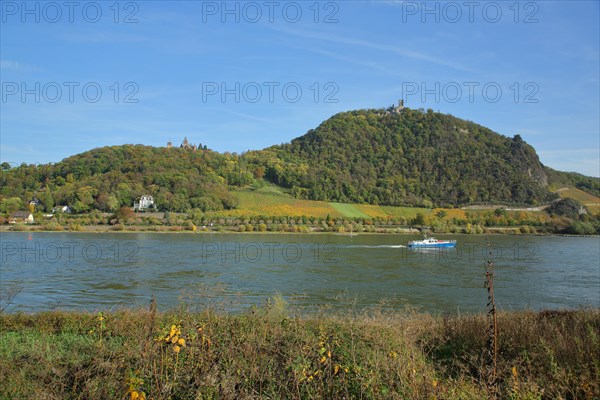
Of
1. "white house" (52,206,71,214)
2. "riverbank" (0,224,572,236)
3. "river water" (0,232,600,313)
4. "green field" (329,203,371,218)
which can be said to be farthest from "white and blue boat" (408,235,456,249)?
"white house" (52,206,71,214)

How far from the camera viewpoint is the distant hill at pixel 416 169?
151125mm

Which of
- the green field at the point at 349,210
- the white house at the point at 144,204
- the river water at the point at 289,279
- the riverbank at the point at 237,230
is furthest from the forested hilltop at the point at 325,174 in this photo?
the river water at the point at 289,279

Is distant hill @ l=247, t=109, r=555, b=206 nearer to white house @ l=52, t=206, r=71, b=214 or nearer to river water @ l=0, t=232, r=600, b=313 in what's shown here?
white house @ l=52, t=206, r=71, b=214

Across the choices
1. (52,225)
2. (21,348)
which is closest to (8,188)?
(52,225)

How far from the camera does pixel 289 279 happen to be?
34.4 meters

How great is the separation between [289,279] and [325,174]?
424 feet

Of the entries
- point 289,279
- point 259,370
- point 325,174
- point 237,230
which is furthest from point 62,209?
point 259,370

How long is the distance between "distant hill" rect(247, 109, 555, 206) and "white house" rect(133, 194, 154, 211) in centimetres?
4364

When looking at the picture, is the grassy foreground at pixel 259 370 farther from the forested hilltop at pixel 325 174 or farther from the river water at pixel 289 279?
the forested hilltop at pixel 325 174

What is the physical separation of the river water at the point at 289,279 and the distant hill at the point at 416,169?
299 feet

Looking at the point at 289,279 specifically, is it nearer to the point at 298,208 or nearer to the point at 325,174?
the point at 298,208

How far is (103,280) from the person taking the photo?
3334 cm

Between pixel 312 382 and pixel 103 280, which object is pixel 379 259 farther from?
pixel 312 382

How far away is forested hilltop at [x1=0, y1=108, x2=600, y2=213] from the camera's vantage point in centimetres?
11744
